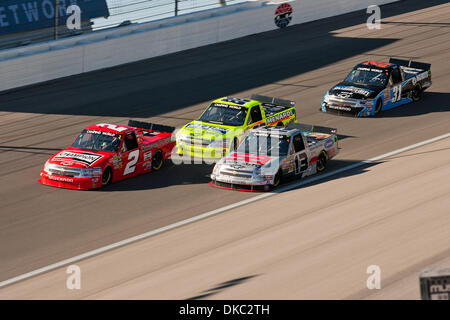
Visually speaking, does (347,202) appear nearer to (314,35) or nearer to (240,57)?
(240,57)

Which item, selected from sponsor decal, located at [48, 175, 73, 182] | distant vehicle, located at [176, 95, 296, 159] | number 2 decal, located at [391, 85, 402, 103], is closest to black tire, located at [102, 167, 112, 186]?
sponsor decal, located at [48, 175, 73, 182]

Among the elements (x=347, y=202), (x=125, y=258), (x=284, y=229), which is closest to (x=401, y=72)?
(x=347, y=202)

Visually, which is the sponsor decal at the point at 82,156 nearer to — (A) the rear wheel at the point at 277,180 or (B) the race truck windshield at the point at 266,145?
(B) the race truck windshield at the point at 266,145

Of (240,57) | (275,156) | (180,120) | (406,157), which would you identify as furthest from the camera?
(240,57)

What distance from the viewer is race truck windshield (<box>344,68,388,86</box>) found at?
2709 cm

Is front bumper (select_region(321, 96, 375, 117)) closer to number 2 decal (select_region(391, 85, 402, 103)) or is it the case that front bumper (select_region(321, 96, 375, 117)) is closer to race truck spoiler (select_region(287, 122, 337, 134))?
number 2 decal (select_region(391, 85, 402, 103))

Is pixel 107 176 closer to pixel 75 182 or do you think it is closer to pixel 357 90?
pixel 75 182

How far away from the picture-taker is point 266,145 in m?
20.5

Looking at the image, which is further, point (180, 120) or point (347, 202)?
point (180, 120)

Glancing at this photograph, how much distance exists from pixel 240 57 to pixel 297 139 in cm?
1462

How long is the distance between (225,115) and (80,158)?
15.4ft

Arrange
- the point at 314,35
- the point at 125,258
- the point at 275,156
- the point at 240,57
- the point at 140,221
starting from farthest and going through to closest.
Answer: the point at 314,35
the point at 240,57
the point at 275,156
the point at 140,221
the point at 125,258
